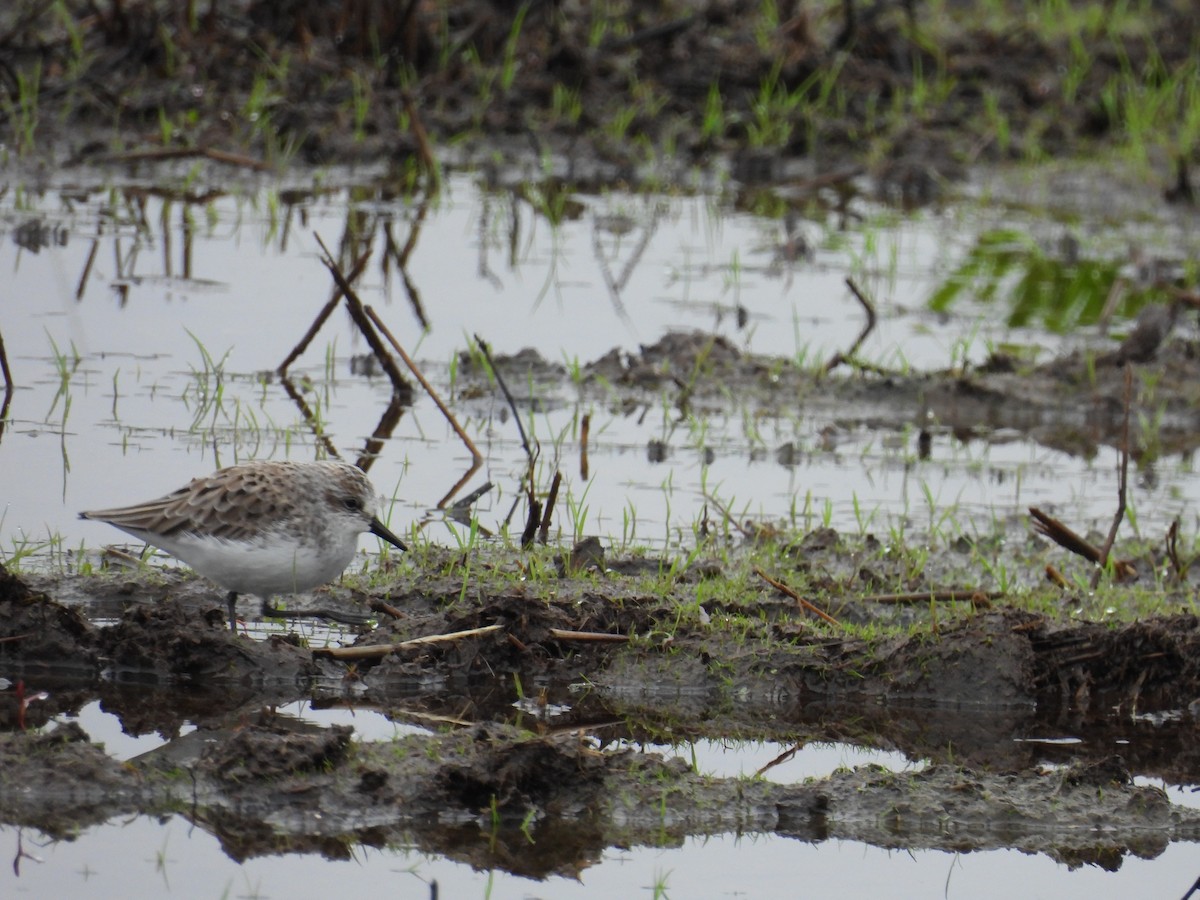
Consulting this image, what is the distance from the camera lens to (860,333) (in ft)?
35.3

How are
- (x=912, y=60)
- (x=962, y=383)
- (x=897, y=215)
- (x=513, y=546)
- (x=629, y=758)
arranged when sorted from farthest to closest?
(x=912, y=60)
(x=897, y=215)
(x=962, y=383)
(x=513, y=546)
(x=629, y=758)

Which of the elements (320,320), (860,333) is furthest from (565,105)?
(320,320)

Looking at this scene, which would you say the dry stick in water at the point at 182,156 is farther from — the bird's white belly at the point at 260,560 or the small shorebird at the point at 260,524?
the bird's white belly at the point at 260,560

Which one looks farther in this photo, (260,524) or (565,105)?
(565,105)

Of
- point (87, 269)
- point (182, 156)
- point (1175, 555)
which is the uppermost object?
point (182, 156)

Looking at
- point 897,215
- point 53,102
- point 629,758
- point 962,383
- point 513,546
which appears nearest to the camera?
point 629,758

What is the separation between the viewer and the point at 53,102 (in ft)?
43.1

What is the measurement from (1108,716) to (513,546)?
225 centimetres

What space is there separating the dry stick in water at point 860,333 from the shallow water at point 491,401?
121 millimetres

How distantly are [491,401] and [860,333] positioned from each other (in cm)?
264

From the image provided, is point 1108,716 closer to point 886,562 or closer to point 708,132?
point 886,562

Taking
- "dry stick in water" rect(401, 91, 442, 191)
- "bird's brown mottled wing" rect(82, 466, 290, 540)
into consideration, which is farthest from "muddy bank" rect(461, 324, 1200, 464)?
"dry stick in water" rect(401, 91, 442, 191)

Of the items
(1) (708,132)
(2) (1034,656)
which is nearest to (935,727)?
(2) (1034,656)

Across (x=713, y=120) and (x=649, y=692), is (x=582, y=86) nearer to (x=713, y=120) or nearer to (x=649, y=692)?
(x=713, y=120)
